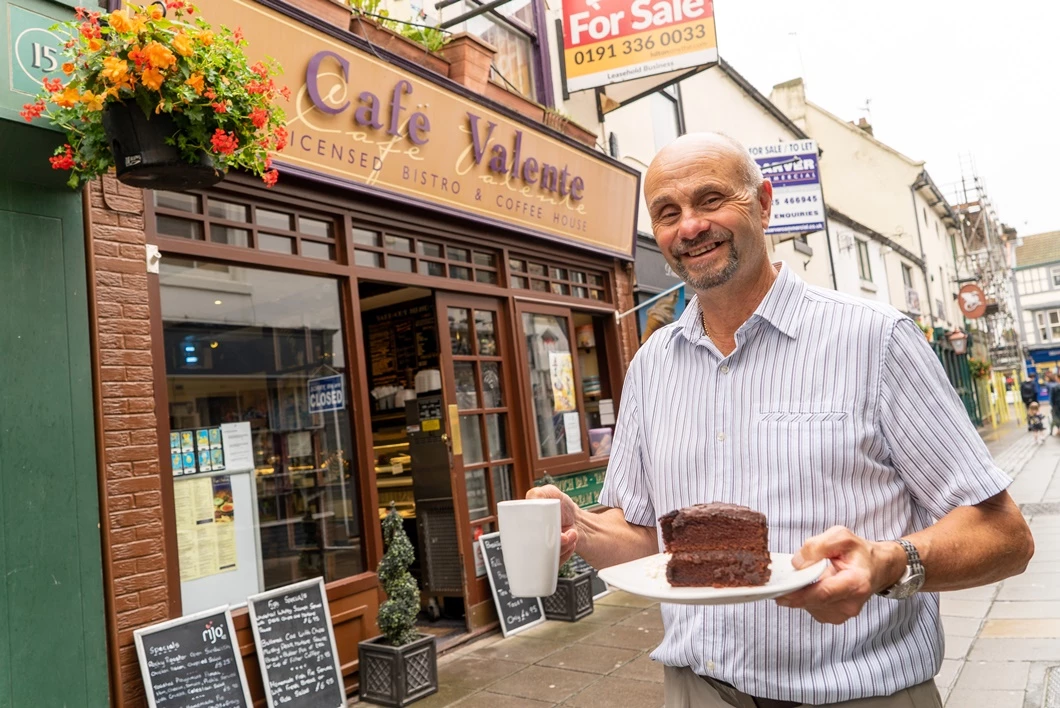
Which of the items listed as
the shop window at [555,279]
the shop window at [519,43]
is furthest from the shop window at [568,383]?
the shop window at [519,43]

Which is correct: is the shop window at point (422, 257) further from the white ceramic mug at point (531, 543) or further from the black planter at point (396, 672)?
the white ceramic mug at point (531, 543)

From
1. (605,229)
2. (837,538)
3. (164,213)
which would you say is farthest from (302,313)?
(837,538)

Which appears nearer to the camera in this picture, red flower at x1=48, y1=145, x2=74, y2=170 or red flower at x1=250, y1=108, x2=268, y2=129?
red flower at x1=48, y1=145, x2=74, y2=170

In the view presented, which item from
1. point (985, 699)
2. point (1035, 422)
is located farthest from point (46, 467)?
point (1035, 422)

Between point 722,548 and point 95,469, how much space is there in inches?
143

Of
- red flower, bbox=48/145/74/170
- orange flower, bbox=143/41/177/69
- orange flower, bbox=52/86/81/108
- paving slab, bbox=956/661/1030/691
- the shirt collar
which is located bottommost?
paving slab, bbox=956/661/1030/691

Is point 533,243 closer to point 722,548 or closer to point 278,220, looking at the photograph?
point 278,220

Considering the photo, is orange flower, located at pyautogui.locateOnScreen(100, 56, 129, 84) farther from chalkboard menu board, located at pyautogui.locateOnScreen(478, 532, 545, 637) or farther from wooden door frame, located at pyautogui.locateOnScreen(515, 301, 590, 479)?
wooden door frame, located at pyautogui.locateOnScreen(515, 301, 590, 479)

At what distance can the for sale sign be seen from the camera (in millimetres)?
8148

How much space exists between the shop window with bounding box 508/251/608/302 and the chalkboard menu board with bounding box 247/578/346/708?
3.66 m

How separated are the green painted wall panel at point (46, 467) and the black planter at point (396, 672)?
1602 mm

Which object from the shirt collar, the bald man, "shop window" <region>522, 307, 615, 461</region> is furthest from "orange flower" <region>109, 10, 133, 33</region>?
"shop window" <region>522, 307, 615, 461</region>

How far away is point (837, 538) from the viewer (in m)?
1.32

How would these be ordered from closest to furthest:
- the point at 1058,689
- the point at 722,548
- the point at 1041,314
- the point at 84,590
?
the point at 722,548
the point at 84,590
the point at 1058,689
the point at 1041,314
